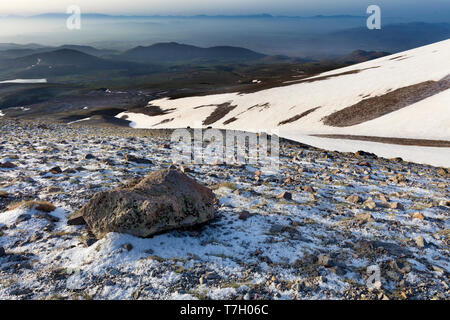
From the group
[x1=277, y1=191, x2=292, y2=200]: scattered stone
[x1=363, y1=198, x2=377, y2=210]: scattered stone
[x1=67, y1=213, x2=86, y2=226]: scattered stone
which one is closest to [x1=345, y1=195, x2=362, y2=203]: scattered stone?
[x1=363, y1=198, x2=377, y2=210]: scattered stone

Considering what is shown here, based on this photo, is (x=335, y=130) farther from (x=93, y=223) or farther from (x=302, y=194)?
(x=93, y=223)

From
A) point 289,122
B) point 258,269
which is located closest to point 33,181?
point 258,269

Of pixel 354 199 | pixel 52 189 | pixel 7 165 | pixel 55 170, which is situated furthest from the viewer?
pixel 7 165

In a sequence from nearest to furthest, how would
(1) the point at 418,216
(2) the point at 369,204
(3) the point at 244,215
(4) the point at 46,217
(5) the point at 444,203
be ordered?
(4) the point at 46,217, (3) the point at 244,215, (1) the point at 418,216, (2) the point at 369,204, (5) the point at 444,203

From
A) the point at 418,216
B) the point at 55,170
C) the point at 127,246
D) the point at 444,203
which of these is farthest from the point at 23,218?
the point at 444,203

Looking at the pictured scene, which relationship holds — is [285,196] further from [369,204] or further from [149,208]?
[149,208]
